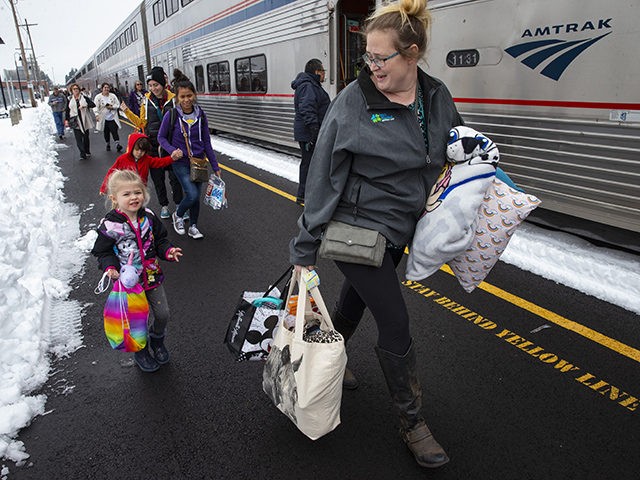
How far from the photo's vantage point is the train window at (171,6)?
15.2m

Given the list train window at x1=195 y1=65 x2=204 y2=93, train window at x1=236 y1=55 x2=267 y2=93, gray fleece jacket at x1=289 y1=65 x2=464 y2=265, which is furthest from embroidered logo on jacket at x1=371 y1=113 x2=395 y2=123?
train window at x1=195 y1=65 x2=204 y2=93

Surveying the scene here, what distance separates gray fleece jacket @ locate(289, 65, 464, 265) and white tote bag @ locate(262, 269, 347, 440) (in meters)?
0.32

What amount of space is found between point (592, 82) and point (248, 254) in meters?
3.70

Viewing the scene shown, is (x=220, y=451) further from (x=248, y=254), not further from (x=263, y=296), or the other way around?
(x=248, y=254)

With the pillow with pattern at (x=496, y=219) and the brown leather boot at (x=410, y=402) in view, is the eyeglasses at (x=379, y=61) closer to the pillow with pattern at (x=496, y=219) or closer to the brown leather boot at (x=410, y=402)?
the pillow with pattern at (x=496, y=219)

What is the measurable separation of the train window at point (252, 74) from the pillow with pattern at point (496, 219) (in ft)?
29.7

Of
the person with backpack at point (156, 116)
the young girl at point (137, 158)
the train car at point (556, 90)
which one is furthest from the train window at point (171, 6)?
the train car at point (556, 90)

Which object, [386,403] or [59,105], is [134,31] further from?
[386,403]

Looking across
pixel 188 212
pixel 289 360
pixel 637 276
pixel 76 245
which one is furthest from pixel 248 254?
pixel 637 276

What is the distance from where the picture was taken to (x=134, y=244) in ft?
8.96

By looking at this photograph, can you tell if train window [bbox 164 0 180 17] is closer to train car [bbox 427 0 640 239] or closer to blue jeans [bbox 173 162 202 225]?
blue jeans [bbox 173 162 202 225]

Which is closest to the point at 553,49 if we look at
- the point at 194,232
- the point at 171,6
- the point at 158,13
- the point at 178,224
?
the point at 194,232

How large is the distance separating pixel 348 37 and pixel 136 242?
6768 mm

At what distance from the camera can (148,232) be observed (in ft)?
9.16
